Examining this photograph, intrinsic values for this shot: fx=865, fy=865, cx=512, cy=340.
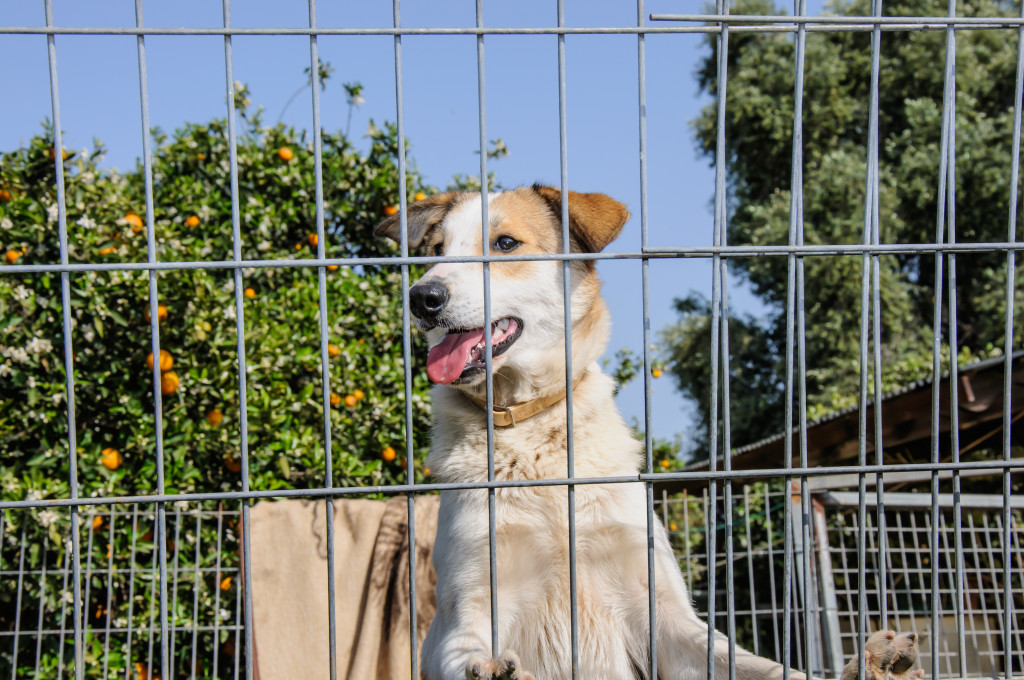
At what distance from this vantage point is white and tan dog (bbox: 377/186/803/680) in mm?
2490

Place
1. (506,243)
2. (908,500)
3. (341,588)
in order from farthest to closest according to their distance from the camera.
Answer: (908,500) < (341,588) < (506,243)

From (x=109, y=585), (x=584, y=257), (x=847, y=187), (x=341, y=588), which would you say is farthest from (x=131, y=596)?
(x=847, y=187)

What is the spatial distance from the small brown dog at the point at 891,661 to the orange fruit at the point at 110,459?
3.36 m

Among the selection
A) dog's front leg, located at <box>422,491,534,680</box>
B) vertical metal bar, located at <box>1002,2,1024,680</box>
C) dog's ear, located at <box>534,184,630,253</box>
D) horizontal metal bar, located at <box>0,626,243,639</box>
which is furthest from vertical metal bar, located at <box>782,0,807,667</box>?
horizontal metal bar, located at <box>0,626,243,639</box>

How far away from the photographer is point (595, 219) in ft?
9.36

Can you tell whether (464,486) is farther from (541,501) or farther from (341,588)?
(341,588)

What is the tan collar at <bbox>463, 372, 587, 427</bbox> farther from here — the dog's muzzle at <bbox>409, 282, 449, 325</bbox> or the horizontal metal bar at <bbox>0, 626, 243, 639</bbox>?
the horizontal metal bar at <bbox>0, 626, 243, 639</bbox>

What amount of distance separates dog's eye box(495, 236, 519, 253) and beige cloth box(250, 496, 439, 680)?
4.85 ft

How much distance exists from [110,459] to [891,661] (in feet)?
11.4

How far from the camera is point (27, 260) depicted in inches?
160

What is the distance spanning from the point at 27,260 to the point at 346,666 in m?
2.40

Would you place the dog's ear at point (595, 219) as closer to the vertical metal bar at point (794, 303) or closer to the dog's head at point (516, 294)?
the dog's head at point (516, 294)

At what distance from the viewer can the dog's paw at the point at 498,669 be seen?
71.2 inches

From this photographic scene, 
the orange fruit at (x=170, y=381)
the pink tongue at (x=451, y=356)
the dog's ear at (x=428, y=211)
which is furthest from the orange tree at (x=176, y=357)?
the pink tongue at (x=451, y=356)
